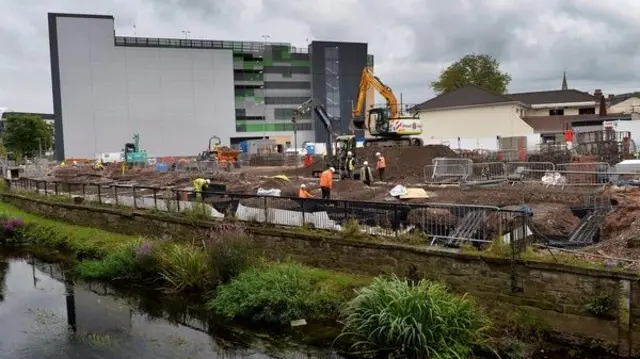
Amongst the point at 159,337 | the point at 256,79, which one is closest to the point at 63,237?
the point at 159,337

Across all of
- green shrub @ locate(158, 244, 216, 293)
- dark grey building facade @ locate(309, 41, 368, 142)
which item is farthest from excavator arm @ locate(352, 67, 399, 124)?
dark grey building facade @ locate(309, 41, 368, 142)

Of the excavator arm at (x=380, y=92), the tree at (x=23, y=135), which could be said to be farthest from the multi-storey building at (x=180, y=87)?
the excavator arm at (x=380, y=92)

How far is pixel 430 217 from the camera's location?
11844 millimetres

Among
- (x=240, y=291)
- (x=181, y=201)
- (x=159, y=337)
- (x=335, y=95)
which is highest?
(x=335, y=95)

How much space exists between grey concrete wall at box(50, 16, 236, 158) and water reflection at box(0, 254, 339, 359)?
8389 centimetres

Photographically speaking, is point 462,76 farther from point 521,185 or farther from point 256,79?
point 521,185

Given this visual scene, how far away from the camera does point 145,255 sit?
1494cm

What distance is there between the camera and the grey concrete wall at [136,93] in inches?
3656

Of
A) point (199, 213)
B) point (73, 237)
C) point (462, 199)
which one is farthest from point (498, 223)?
point (73, 237)

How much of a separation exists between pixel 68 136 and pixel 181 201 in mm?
82662

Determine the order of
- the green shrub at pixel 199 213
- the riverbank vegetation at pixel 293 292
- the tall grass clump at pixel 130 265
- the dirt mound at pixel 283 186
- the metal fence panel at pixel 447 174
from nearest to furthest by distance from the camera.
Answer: the riverbank vegetation at pixel 293 292 → the tall grass clump at pixel 130 265 → the green shrub at pixel 199 213 → the dirt mound at pixel 283 186 → the metal fence panel at pixel 447 174

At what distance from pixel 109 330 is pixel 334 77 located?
104 meters

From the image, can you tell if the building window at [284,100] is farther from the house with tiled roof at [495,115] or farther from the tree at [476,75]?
the house with tiled roof at [495,115]

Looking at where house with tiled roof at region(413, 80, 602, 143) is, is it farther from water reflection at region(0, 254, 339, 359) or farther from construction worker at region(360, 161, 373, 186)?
water reflection at region(0, 254, 339, 359)
